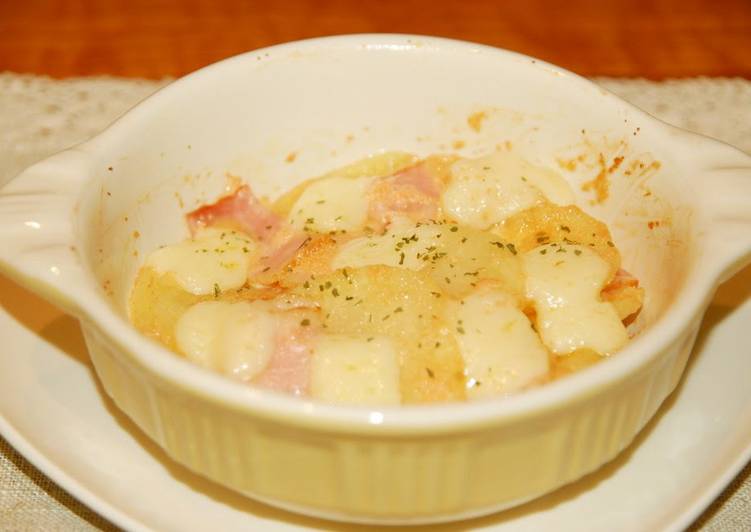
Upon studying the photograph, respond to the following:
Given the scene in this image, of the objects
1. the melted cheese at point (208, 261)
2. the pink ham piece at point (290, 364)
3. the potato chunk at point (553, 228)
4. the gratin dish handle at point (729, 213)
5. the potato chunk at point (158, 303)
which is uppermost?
the gratin dish handle at point (729, 213)

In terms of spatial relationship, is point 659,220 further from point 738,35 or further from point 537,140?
point 738,35

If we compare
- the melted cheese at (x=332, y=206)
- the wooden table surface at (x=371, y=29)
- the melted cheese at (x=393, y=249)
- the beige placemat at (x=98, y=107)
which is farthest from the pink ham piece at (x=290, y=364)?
the wooden table surface at (x=371, y=29)

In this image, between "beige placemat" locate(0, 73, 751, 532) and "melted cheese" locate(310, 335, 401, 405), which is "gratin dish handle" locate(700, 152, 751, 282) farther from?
"beige placemat" locate(0, 73, 751, 532)

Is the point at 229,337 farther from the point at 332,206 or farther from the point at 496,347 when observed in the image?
the point at 332,206

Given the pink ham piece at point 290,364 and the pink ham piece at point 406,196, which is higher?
the pink ham piece at point 406,196

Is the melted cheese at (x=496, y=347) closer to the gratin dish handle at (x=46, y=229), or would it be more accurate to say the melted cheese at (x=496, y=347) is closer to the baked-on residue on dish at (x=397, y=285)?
the baked-on residue on dish at (x=397, y=285)

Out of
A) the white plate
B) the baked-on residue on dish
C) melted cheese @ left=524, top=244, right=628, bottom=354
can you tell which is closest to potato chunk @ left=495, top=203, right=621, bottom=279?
the baked-on residue on dish
